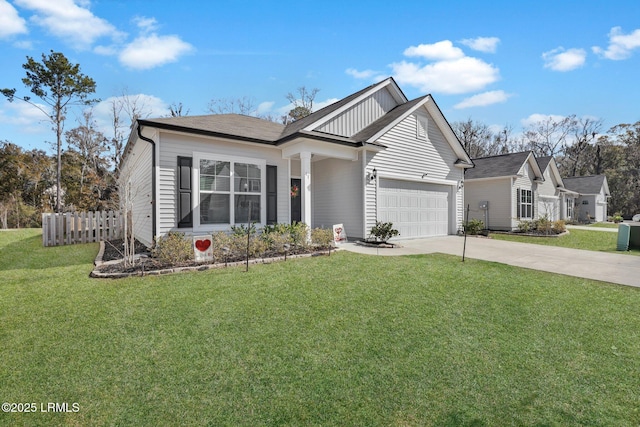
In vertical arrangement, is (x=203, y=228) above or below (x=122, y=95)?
below

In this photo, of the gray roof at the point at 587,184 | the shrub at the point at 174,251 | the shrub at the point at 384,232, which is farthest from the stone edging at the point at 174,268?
the gray roof at the point at 587,184

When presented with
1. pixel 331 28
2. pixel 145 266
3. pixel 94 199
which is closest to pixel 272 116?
pixel 94 199

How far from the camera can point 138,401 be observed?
255 cm

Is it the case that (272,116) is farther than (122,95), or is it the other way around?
(272,116)

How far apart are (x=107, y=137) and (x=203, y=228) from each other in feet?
76.4

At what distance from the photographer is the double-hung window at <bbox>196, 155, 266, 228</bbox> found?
8.47 m

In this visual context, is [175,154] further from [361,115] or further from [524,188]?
[524,188]

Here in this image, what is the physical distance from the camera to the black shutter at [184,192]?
803cm

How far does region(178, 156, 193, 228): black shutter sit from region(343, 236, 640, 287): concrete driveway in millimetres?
4657

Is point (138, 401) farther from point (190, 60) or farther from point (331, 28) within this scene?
point (190, 60)

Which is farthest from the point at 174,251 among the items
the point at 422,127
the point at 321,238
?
the point at 422,127

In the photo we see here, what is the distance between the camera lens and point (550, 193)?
22.6 metres

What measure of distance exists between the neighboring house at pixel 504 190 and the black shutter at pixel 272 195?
1262cm

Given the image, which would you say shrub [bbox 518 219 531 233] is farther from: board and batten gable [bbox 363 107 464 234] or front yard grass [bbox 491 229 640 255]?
board and batten gable [bbox 363 107 464 234]
